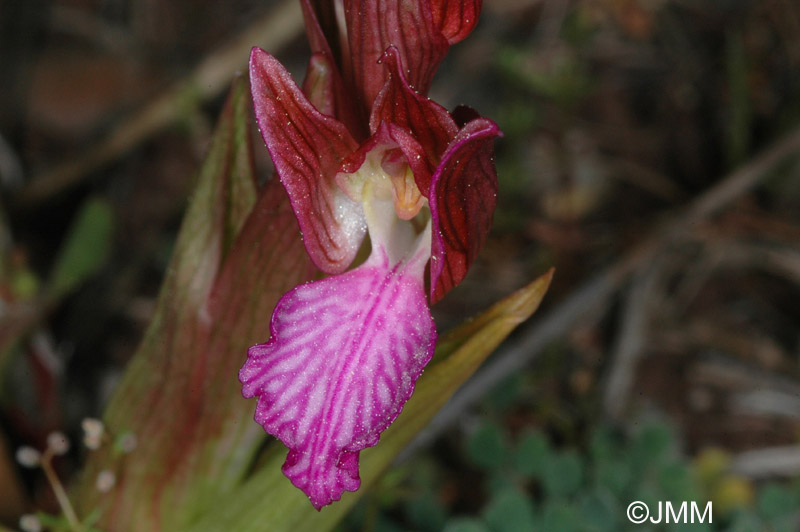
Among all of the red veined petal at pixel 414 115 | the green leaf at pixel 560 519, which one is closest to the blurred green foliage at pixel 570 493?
the green leaf at pixel 560 519

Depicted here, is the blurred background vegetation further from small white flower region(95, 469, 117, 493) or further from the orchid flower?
the orchid flower

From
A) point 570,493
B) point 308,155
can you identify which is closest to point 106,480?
point 308,155

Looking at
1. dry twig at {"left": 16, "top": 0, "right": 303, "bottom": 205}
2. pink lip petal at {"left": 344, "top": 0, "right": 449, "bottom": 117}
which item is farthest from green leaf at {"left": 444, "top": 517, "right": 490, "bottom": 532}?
dry twig at {"left": 16, "top": 0, "right": 303, "bottom": 205}

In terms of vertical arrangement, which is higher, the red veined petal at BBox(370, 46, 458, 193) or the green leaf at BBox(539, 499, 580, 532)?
the red veined petal at BBox(370, 46, 458, 193)

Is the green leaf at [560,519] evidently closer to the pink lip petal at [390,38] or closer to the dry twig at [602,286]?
the dry twig at [602,286]

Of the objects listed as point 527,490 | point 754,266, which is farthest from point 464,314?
point 754,266

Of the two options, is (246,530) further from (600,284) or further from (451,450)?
(600,284)
